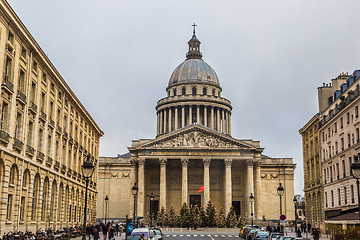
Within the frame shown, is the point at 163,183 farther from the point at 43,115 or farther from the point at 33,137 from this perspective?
the point at 33,137

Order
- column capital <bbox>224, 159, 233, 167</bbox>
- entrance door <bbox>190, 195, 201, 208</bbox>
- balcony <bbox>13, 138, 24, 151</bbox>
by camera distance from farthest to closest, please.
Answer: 1. entrance door <bbox>190, 195, 201, 208</bbox>
2. column capital <bbox>224, 159, 233, 167</bbox>
3. balcony <bbox>13, 138, 24, 151</bbox>

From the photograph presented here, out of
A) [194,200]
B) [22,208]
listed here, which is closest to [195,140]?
[194,200]

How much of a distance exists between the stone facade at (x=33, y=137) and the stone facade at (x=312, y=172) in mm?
30345

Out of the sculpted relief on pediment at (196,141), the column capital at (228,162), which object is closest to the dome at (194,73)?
the sculpted relief on pediment at (196,141)

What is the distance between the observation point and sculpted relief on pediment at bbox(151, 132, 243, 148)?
84.4 m

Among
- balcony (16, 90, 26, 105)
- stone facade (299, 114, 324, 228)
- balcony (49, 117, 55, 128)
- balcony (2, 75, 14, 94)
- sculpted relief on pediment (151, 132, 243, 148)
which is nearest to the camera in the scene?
balcony (2, 75, 14, 94)

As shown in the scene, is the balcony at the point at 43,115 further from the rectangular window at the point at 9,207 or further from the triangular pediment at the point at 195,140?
the triangular pediment at the point at 195,140

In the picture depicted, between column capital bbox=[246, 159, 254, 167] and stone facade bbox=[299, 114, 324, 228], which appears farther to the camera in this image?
column capital bbox=[246, 159, 254, 167]

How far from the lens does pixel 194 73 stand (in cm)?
11788

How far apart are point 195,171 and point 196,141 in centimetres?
971

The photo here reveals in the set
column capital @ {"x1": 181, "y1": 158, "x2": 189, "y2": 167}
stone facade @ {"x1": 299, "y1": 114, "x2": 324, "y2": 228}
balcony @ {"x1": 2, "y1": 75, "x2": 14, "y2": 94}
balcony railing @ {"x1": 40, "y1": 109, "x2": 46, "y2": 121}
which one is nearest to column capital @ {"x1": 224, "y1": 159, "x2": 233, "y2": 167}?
column capital @ {"x1": 181, "y1": 158, "x2": 189, "y2": 167}

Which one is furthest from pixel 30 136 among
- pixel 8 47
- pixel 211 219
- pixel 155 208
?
pixel 155 208

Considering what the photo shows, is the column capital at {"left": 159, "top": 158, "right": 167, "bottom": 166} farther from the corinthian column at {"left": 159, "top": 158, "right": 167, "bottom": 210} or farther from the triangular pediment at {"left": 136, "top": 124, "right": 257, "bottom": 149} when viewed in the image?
the triangular pediment at {"left": 136, "top": 124, "right": 257, "bottom": 149}

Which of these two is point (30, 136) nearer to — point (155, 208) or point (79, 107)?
point (79, 107)
